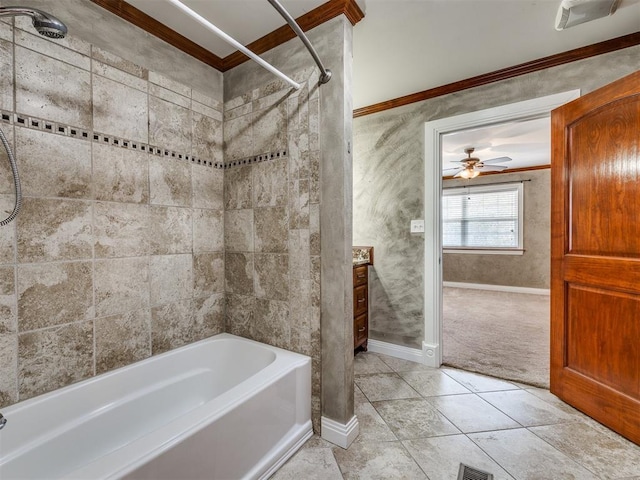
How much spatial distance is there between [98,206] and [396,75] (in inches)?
84.8

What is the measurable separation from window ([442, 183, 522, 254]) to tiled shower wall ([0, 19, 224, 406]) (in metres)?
4.71

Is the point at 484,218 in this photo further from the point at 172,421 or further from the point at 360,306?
the point at 172,421

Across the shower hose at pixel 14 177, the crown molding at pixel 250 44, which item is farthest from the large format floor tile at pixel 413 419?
the crown molding at pixel 250 44

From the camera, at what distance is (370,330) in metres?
2.84

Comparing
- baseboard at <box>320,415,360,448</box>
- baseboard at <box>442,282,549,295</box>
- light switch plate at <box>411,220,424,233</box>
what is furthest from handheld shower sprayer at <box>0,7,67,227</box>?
baseboard at <box>442,282,549,295</box>

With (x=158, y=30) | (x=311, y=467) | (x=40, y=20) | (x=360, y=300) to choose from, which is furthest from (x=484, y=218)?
(x=40, y=20)

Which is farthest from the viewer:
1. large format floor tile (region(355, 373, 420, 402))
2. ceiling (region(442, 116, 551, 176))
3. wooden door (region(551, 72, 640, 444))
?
ceiling (region(442, 116, 551, 176))

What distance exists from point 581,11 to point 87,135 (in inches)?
A: 102

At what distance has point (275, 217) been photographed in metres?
1.80

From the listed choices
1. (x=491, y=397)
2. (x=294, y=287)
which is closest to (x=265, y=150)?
(x=294, y=287)

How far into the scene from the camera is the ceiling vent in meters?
1.48

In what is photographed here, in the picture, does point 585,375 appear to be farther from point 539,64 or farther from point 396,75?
point 396,75

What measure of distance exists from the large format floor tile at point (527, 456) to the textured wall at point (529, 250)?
458 cm

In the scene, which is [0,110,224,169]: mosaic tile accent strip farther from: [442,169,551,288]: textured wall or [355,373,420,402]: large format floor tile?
[442,169,551,288]: textured wall
